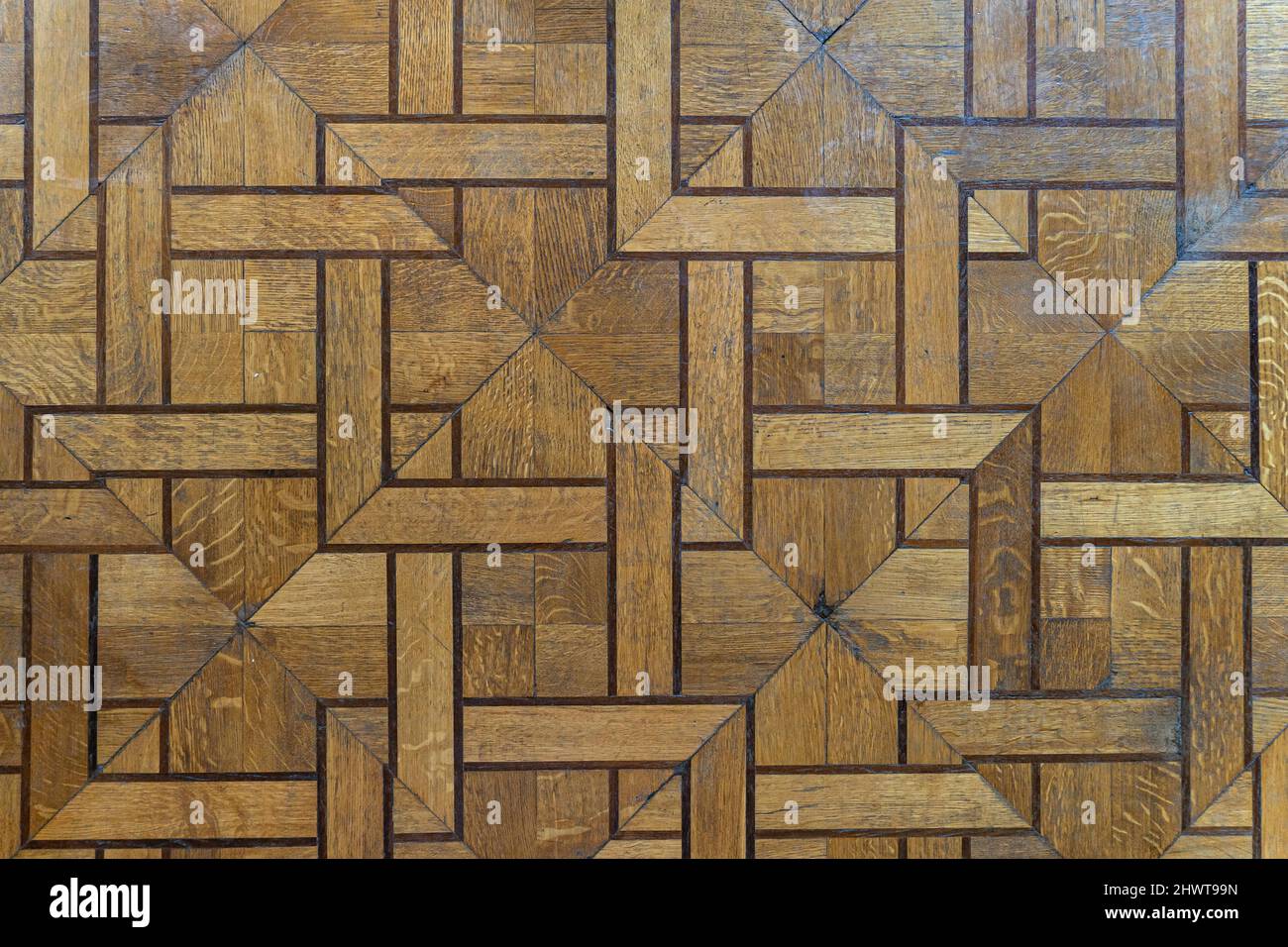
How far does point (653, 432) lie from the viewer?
1221mm

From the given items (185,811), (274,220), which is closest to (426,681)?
(185,811)

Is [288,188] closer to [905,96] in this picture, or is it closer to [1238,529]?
[905,96]

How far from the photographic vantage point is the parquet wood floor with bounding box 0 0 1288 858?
3.94ft

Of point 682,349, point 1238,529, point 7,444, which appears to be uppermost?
point 682,349

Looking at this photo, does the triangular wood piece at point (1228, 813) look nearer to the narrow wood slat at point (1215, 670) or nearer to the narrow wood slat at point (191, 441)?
the narrow wood slat at point (1215, 670)

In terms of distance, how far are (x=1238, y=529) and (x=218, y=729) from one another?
1382 millimetres

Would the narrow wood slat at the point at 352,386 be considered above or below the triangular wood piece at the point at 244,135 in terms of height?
below

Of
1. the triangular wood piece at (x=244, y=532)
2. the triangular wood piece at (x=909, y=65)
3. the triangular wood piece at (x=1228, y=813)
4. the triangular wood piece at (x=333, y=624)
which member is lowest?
the triangular wood piece at (x=1228, y=813)

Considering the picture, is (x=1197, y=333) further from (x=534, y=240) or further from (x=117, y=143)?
(x=117, y=143)

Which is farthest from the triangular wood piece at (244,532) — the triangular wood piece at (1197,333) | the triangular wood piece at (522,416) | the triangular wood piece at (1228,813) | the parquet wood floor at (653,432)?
the triangular wood piece at (1228,813)

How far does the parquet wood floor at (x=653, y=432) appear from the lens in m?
1.20

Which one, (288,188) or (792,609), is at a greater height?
(288,188)

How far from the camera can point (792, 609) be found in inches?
48.1
